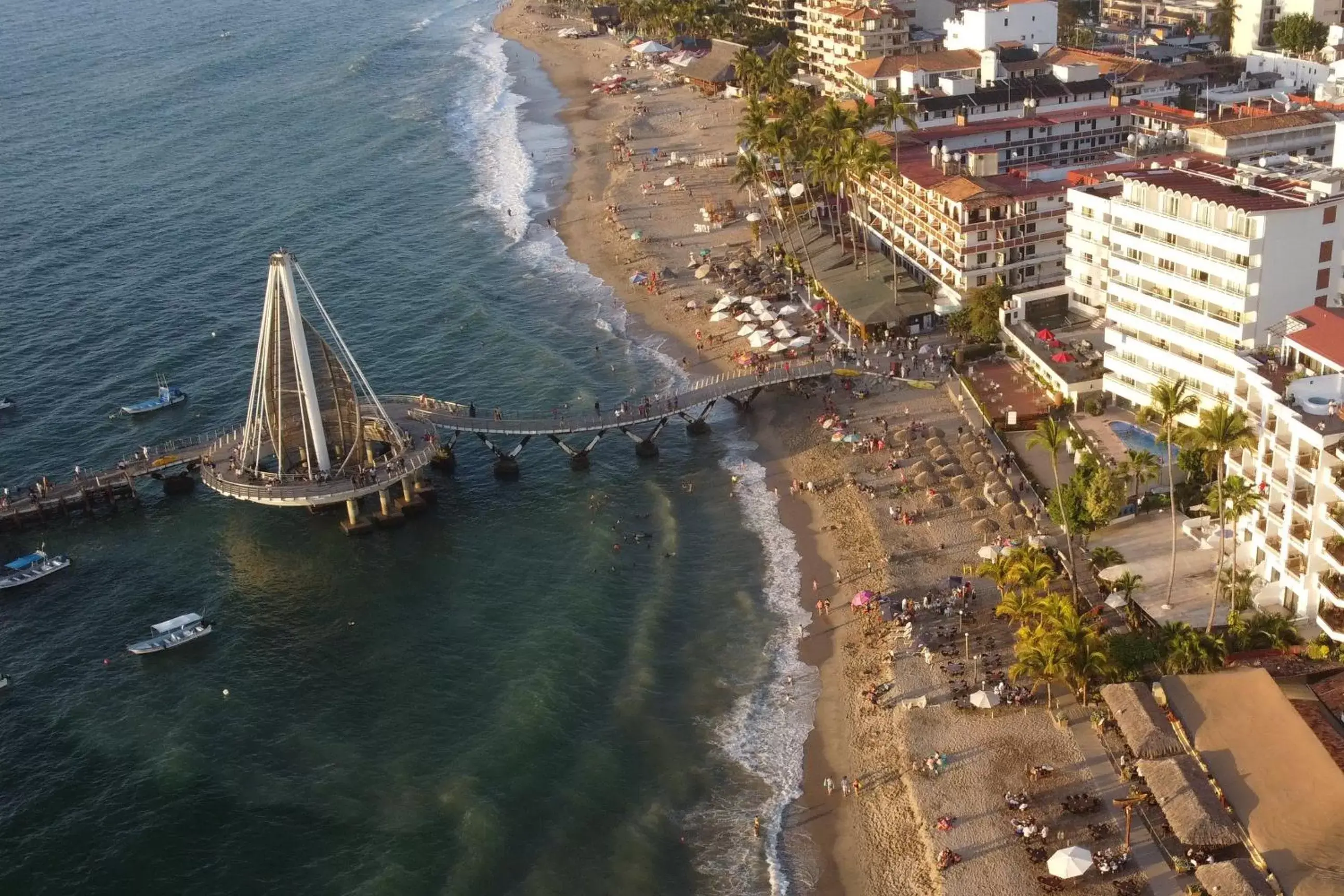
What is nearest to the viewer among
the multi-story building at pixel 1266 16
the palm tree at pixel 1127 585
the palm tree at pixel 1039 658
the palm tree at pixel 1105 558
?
the palm tree at pixel 1039 658

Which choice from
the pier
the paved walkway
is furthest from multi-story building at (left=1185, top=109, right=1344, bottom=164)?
the paved walkway

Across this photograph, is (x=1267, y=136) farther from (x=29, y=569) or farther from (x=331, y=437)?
(x=29, y=569)

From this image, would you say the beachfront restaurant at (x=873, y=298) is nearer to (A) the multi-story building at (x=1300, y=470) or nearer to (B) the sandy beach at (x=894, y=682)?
(B) the sandy beach at (x=894, y=682)

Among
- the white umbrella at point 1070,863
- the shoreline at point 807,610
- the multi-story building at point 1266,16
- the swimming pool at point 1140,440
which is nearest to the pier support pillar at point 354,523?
the shoreline at point 807,610

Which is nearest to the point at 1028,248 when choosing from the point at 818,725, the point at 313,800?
the point at 818,725

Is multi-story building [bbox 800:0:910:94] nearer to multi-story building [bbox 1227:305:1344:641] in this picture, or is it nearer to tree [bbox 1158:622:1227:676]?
multi-story building [bbox 1227:305:1344:641]
